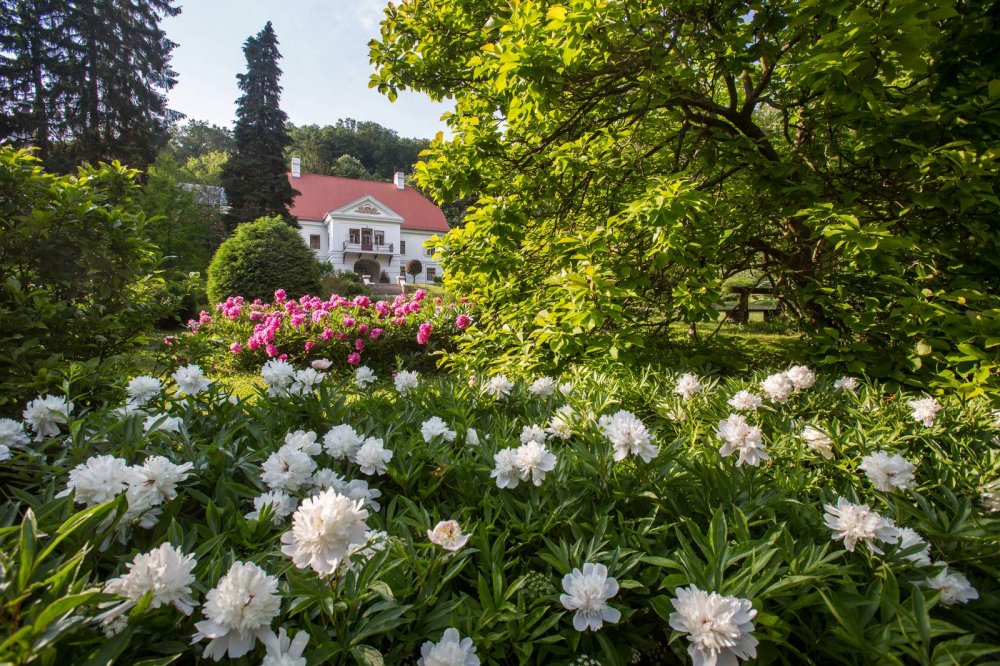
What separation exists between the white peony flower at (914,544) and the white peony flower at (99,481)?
1.88m

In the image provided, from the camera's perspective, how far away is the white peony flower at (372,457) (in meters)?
1.54

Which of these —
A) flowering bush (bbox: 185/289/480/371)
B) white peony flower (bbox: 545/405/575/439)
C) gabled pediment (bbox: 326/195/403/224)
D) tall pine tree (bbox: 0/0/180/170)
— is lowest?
flowering bush (bbox: 185/289/480/371)

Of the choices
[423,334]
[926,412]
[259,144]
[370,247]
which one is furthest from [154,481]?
[370,247]

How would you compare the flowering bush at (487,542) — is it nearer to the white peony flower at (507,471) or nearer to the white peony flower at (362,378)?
the white peony flower at (507,471)

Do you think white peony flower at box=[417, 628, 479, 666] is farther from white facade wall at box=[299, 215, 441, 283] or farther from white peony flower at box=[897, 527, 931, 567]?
white facade wall at box=[299, 215, 441, 283]

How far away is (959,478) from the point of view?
161 cm

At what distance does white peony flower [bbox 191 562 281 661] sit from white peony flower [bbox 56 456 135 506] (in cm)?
50

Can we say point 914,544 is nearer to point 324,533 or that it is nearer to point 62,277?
point 324,533

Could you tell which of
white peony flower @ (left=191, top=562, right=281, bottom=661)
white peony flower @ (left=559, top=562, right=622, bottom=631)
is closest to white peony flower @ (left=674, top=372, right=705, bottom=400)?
white peony flower @ (left=559, top=562, right=622, bottom=631)

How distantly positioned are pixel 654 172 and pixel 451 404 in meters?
3.15

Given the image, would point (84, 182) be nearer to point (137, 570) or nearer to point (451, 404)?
point (451, 404)

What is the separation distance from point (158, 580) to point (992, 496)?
2220 mm

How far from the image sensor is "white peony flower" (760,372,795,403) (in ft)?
7.55

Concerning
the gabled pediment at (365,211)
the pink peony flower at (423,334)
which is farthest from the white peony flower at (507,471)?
the gabled pediment at (365,211)
